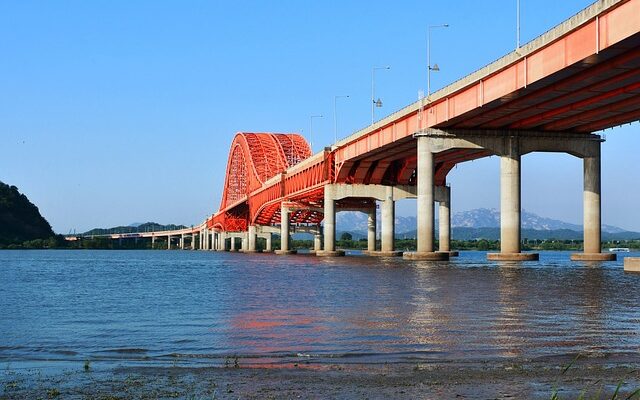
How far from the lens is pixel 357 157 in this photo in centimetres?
10581

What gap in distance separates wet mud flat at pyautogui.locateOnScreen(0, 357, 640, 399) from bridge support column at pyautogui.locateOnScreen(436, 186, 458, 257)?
99740 millimetres

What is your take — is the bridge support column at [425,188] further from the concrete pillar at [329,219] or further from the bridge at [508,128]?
the concrete pillar at [329,219]

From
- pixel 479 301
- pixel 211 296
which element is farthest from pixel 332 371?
pixel 211 296

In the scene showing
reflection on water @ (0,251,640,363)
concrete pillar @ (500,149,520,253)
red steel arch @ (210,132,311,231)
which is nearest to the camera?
reflection on water @ (0,251,640,363)

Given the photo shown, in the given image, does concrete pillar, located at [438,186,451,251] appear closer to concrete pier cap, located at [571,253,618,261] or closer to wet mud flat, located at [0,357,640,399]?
concrete pier cap, located at [571,253,618,261]

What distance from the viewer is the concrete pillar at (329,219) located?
11738 centimetres

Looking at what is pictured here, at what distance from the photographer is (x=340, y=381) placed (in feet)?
48.0

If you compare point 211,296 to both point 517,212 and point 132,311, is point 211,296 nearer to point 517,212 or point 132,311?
point 132,311

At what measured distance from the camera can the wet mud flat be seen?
13.4 m

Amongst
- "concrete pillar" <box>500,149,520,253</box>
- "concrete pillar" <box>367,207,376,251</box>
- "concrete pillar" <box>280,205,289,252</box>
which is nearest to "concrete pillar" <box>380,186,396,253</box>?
"concrete pillar" <box>367,207,376,251</box>

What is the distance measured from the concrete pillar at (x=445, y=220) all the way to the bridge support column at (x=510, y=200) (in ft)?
119

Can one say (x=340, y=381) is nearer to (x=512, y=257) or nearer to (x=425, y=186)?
(x=512, y=257)

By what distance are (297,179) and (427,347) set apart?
122 metres

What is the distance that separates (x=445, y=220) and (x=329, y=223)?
16004 mm
